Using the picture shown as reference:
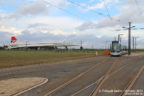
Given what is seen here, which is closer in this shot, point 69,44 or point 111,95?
point 111,95

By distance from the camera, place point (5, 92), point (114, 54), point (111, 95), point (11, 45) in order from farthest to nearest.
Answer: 1. point (11, 45)
2. point (114, 54)
3. point (5, 92)
4. point (111, 95)

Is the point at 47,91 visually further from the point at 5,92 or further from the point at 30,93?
the point at 5,92

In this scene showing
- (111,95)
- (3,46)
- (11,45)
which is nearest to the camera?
(111,95)

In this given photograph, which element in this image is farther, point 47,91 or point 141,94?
point 47,91

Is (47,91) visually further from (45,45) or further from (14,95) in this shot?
(45,45)

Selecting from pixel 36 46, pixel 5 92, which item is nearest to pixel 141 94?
pixel 5 92

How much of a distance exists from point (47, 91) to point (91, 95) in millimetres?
2032

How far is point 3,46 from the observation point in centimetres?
15900

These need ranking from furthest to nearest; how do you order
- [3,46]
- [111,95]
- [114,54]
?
[3,46] < [114,54] < [111,95]

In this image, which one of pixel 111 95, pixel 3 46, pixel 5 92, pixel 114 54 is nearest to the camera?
pixel 111 95

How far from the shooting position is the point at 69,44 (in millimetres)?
154250

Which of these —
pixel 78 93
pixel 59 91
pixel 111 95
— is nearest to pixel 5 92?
pixel 59 91

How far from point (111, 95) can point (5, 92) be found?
456cm

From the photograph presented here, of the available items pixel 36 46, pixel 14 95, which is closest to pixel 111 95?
pixel 14 95
